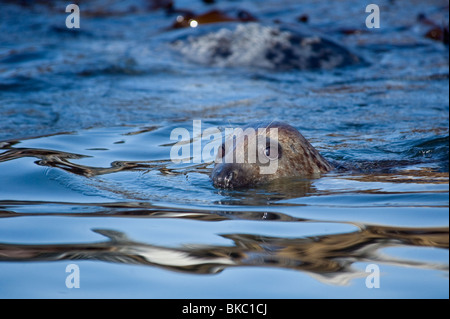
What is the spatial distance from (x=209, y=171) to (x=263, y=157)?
22.0 inches

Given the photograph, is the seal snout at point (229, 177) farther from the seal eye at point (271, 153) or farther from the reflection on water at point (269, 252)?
the reflection on water at point (269, 252)

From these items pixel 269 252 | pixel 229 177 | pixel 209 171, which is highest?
pixel 209 171

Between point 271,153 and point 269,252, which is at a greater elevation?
point 271,153

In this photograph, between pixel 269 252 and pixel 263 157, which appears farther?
pixel 263 157

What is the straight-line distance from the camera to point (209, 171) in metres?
5.17

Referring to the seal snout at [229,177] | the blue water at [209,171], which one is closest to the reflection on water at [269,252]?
the blue water at [209,171]

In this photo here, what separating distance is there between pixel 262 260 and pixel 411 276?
26.0 inches

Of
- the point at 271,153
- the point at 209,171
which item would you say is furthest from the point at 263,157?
the point at 209,171

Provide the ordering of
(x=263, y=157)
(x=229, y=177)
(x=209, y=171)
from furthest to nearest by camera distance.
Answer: (x=209, y=171) < (x=263, y=157) < (x=229, y=177)

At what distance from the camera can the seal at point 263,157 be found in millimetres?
4656

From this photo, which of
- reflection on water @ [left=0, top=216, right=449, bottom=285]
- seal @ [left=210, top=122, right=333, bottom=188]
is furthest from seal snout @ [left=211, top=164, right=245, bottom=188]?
reflection on water @ [left=0, top=216, right=449, bottom=285]

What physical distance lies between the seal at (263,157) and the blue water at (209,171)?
5.2 inches

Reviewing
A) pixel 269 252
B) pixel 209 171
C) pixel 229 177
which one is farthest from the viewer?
pixel 209 171

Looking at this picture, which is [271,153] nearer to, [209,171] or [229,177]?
[229,177]
